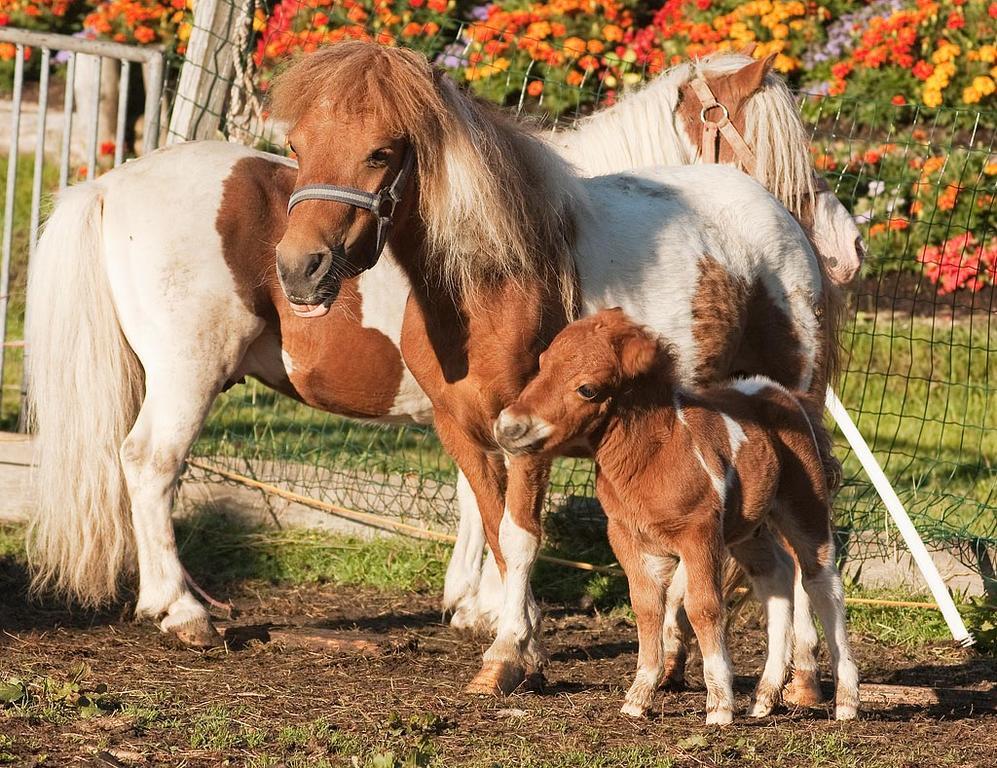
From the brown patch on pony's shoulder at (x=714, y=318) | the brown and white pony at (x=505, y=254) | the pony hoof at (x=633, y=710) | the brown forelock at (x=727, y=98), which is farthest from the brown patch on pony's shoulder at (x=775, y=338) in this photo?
the pony hoof at (x=633, y=710)

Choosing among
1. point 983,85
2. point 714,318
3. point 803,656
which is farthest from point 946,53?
point 803,656

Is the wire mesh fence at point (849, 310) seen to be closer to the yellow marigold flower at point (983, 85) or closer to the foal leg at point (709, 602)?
the yellow marigold flower at point (983, 85)

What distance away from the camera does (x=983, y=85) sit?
31.2 ft

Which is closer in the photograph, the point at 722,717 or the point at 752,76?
the point at 722,717

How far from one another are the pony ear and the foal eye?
88.4 inches

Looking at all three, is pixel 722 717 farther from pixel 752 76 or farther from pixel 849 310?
pixel 849 310

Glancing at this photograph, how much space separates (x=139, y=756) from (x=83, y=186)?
2324 mm


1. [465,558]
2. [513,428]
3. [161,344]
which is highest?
[513,428]

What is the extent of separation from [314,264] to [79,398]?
5.71 feet

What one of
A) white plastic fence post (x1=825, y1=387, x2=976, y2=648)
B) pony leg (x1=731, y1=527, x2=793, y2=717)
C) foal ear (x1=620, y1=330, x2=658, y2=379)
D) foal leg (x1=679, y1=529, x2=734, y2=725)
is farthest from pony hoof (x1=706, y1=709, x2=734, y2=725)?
white plastic fence post (x1=825, y1=387, x2=976, y2=648)

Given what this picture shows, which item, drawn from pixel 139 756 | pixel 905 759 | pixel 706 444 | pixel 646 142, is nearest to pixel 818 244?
pixel 646 142

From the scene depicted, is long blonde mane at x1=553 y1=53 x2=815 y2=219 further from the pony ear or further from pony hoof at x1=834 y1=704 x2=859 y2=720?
pony hoof at x1=834 y1=704 x2=859 y2=720

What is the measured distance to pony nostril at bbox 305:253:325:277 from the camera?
3.53 meters

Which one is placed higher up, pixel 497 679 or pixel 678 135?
pixel 678 135
